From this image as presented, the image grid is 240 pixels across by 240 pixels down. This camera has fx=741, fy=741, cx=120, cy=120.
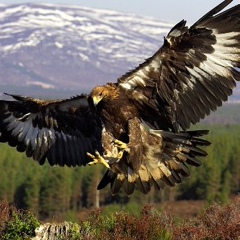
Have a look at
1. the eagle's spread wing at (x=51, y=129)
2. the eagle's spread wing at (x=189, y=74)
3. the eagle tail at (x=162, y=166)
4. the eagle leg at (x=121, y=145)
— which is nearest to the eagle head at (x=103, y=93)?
the eagle's spread wing at (x=189, y=74)

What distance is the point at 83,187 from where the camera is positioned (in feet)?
196

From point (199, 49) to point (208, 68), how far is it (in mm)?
324

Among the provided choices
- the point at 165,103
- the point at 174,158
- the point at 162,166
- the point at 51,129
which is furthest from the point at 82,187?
the point at 165,103

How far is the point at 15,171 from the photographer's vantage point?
6094cm

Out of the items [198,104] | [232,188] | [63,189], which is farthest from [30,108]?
[232,188]

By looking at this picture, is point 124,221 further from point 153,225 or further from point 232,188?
point 232,188

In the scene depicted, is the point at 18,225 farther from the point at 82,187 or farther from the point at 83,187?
the point at 83,187

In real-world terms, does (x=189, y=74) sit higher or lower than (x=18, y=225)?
higher

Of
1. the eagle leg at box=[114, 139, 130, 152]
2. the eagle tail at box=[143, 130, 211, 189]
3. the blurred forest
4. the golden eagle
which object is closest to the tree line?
the blurred forest

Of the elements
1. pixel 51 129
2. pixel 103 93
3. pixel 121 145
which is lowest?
pixel 51 129

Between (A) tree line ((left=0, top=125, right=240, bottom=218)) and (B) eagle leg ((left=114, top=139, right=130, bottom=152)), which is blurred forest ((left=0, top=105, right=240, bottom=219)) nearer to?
(A) tree line ((left=0, top=125, right=240, bottom=218))

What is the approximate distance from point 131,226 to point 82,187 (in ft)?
161

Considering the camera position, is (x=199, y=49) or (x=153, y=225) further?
(x=153, y=225)

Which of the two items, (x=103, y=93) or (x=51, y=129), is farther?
(x=51, y=129)
